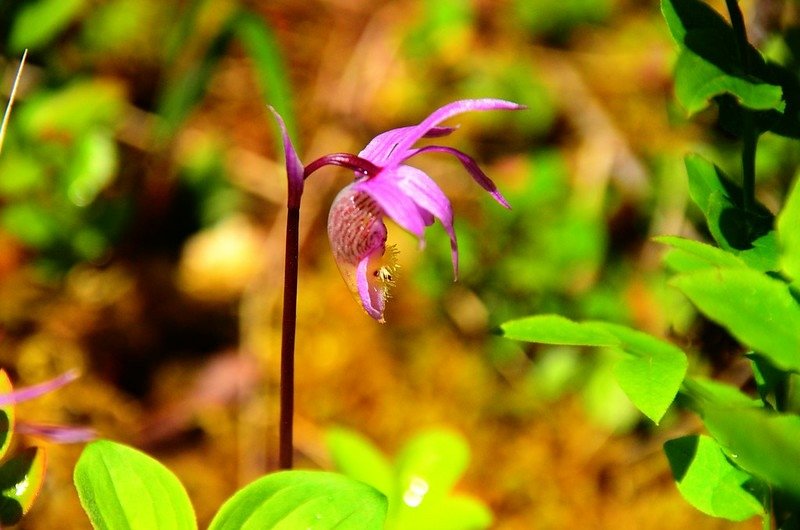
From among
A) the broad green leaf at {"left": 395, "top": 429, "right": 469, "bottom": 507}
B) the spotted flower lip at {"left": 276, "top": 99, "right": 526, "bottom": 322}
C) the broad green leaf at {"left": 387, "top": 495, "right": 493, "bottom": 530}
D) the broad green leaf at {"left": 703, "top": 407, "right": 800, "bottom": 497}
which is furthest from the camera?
the broad green leaf at {"left": 395, "top": 429, "right": 469, "bottom": 507}

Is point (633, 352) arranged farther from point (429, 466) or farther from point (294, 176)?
point (429, 466)

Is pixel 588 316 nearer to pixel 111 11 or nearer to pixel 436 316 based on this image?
pixel 436 316

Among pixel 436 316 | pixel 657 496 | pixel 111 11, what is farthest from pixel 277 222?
pixel 657 496

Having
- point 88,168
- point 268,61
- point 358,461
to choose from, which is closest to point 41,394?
point 358,461

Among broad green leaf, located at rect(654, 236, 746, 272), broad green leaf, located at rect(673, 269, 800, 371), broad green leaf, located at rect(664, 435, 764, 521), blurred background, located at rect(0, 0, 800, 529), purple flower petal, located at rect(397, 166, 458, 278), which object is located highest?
purple flower petal, located at rect(397, 166, 458, 278)

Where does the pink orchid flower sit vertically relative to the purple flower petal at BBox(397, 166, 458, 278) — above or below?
below

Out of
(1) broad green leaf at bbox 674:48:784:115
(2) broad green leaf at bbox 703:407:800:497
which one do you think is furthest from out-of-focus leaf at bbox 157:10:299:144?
(2) broad green leaf at bbox 703:407:800:497

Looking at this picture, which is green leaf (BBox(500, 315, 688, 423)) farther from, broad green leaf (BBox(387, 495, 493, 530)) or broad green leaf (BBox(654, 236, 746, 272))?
broad green leaf (BBox(387, 495, 493, 530))
